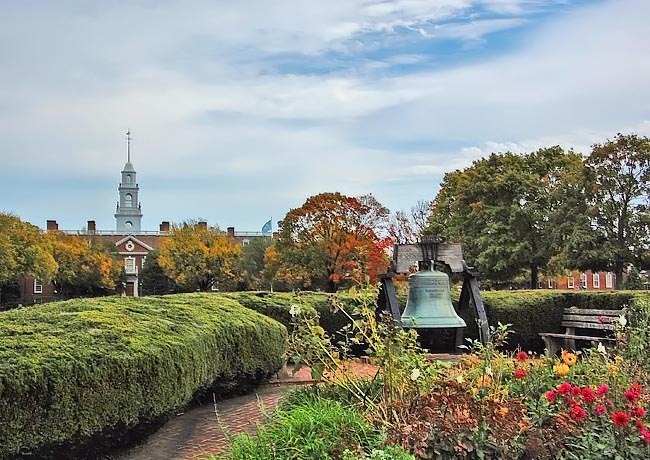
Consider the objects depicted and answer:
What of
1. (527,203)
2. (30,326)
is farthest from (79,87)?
(527,203)

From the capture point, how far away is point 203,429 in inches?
279

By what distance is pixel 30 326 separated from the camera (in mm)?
6008

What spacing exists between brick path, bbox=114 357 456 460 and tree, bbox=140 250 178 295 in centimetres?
5657

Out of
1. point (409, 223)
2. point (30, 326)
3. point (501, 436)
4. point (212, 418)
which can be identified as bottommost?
point (212, 418)

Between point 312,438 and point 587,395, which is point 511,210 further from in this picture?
point 312,438

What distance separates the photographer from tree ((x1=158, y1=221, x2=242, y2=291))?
2163 inches

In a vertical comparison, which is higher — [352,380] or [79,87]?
[79,87]

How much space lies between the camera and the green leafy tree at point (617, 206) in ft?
94.2

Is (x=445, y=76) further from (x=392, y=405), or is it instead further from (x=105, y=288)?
(x=105, y=288)

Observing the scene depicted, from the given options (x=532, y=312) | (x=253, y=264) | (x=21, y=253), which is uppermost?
(x=21, y=253)

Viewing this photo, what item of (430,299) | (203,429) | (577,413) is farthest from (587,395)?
(430,299)

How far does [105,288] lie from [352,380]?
186 ft

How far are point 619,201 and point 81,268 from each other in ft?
134

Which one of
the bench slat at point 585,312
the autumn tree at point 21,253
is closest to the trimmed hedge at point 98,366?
the bench slat at point 585,312
